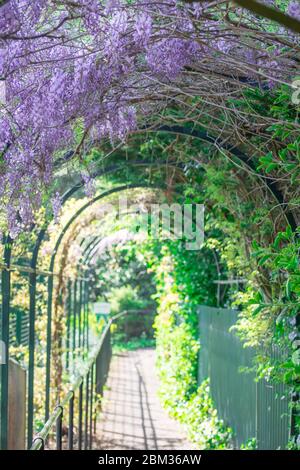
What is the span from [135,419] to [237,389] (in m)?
3.73

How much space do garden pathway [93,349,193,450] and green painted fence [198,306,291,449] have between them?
805mm

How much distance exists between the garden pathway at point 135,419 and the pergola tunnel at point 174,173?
64 millimetres

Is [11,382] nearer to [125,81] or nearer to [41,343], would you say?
[125,81]

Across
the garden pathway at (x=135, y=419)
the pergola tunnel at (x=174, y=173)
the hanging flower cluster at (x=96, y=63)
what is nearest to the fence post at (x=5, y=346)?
the pergola tunnel at (x=174, y=173)

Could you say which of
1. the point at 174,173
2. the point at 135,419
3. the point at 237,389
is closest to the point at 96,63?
the point at 174,173

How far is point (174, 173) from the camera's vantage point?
299 inches

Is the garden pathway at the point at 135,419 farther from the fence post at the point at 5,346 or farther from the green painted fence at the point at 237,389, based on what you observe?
the fence post at the point at 5,346

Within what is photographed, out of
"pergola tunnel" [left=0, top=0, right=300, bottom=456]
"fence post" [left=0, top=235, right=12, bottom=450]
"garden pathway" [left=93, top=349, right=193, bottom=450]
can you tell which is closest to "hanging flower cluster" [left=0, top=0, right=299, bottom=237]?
"pergola tunnel" [left=0, top=0, right=300, bottom=456]

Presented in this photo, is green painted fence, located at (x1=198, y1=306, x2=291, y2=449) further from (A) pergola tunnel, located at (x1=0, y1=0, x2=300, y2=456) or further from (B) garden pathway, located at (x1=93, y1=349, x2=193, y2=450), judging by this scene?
(B) garden pathway, located at (x1=93, y1=349, x2=193, y2=450)

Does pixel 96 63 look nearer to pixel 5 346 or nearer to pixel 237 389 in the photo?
pixel 5 346

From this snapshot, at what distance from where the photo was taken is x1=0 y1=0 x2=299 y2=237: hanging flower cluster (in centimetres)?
315

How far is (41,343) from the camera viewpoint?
953 cm
